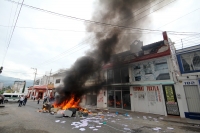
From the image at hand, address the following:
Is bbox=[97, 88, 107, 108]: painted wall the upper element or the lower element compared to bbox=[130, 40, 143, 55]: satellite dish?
lower

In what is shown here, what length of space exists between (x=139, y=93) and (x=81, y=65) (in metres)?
8.41

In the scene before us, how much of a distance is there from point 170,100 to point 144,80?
2.99m

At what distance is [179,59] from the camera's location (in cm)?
941

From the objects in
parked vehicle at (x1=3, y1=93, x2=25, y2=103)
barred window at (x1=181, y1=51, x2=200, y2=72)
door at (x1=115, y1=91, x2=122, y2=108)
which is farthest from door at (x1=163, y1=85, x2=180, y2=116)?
parked vehicle at (x1=3, y1=93, x2=25, y2=103)

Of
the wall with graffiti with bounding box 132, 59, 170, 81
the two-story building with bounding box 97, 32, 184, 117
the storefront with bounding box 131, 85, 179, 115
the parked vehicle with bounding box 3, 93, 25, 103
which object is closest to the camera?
the storefront with bounding box 131, 85, 179, 115

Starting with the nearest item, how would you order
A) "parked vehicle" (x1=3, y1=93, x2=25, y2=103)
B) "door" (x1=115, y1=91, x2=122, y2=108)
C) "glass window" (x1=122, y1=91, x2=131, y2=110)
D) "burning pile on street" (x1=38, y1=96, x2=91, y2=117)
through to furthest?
"burning pile on street" (x1=38, y1=96, x2=91, y2=117)
"glass window" (x1=122, y1=91, x2=131, y2=110)
"door" (x1=115, y1=91, x2=122, y2=108)
"parked vehicle" (x1=3, y1=93, x2=25, y2=103)

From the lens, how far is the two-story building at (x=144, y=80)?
9.45 m

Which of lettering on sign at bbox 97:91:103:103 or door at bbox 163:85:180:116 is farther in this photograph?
lettering on sign at bbox 97:91:103:103

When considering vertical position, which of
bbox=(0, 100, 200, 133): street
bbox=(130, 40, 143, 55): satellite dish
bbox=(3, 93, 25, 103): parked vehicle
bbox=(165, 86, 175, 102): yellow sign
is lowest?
bbox=(0, 100, 200, 133): street

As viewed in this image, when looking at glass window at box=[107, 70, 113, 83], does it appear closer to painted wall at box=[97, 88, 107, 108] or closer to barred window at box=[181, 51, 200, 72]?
painted wall at box=[97, 88, 107, 108]

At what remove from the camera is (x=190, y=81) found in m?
8.39

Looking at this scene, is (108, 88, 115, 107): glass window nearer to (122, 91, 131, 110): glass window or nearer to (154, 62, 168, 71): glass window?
(122, 91, 131, 110): glass window

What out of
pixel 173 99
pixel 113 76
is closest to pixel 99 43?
pixel 113 76

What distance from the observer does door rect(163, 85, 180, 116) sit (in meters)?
8.84
